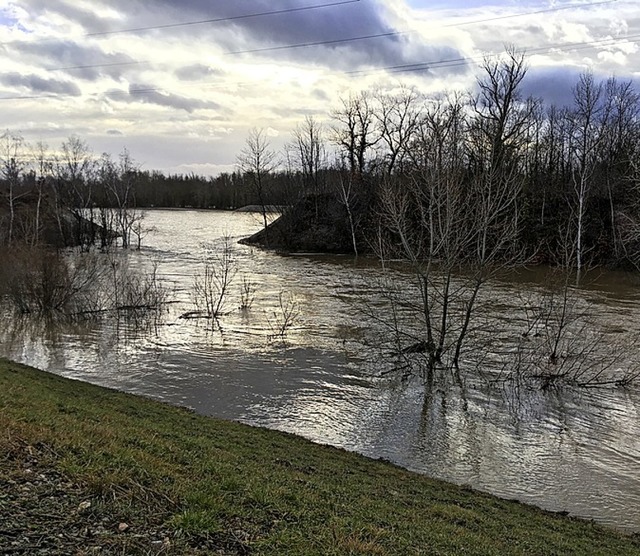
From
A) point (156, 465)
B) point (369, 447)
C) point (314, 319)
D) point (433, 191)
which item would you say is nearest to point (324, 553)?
point (156, 465)

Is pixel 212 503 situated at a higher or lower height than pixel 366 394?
higher

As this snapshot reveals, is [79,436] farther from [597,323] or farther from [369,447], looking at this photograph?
[597,323]

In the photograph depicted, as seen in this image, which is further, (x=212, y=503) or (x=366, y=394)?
(x=366, y=394)

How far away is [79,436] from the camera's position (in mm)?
5918

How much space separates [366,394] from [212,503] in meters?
9.73

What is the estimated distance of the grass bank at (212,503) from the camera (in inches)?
167

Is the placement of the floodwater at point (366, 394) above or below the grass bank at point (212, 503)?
below

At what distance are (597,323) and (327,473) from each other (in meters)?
17.0

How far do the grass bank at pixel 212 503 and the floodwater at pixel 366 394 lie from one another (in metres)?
1.95

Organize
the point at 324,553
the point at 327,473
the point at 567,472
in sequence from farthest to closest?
the point at 567,472 → the point at 327,473 → the point at 324,553

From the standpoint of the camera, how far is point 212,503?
4.78 m

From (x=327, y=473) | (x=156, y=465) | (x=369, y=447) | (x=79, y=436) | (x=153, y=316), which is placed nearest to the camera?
(x=156, y=465)

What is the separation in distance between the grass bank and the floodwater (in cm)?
195

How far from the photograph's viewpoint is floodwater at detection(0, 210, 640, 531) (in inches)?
401
